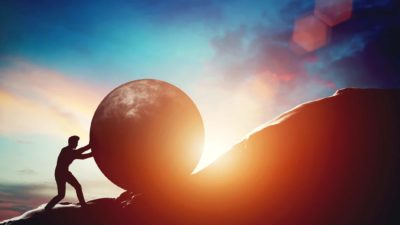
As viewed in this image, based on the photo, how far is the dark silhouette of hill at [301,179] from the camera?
1030cm

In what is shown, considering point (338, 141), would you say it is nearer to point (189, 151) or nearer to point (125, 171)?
point (189, 151)

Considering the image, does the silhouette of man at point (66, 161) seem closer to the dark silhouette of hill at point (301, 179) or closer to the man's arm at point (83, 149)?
the man's arm at point (83, 149)

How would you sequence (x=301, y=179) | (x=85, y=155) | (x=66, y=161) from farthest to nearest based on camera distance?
1. (x=301, y=179)
2. (x=66, y=161)
3. (x=85, y=155)

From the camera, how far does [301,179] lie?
11664 millimetres

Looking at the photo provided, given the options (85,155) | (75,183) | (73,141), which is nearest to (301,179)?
(85,155)

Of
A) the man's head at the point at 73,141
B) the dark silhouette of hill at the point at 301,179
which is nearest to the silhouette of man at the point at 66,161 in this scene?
the man's head at the point at 73,141

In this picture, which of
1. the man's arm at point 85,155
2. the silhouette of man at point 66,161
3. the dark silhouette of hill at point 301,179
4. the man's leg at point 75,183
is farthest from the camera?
the dark silhouette of hill at point 301,179

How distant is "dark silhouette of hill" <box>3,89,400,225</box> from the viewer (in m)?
10.3

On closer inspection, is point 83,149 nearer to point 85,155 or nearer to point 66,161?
point 85,155

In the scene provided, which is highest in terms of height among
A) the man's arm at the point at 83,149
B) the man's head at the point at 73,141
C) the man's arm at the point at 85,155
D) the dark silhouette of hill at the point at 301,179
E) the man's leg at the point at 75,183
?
the man's head at the point at 73,141

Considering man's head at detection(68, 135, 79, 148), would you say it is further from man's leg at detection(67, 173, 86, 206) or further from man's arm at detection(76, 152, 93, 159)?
man's leg at detection(67, 173, 86, 206)

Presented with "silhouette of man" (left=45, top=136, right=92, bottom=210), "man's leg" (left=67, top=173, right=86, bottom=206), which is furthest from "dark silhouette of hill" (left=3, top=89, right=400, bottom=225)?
"silhouette of man" (left=45, top=136, right=92, bottom=210)

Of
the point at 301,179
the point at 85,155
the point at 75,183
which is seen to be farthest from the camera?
the point at 301,179

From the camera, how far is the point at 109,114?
7773 millimetres
